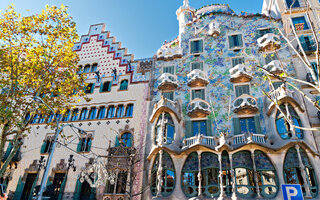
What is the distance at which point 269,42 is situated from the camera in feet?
72.6

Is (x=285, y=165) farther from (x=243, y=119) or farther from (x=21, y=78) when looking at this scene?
(x=21, y=78)

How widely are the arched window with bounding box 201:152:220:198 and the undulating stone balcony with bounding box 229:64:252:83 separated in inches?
290

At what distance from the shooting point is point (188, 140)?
19.7 meters

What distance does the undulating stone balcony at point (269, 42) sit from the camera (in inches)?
870

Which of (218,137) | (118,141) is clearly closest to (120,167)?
(118,141)

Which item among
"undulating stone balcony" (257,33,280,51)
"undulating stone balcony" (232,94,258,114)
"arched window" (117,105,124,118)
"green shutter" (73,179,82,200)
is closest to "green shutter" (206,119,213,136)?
"undulating stone balcony" (232,94,258,114)

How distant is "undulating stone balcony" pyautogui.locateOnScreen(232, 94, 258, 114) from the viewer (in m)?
19.5

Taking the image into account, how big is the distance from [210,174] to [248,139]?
3.70 m

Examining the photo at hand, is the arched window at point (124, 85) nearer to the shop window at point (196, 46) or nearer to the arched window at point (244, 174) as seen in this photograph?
the shop window at point (196, 46)

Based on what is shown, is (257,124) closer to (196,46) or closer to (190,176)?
(190,176)

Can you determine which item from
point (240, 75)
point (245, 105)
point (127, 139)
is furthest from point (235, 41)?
point (127, 139)

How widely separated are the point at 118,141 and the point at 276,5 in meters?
21.8

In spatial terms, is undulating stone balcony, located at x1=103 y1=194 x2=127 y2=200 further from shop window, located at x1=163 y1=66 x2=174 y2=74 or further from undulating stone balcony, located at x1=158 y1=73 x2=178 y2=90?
shop window, located at x1=163 y1=66 x2=174 y2=74

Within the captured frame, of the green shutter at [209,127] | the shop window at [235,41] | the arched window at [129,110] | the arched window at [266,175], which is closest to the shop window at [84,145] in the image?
the arched window at [129,110]
